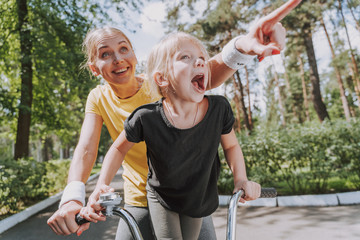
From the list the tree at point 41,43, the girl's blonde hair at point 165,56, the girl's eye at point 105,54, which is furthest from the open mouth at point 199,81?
the tree at point 41,43

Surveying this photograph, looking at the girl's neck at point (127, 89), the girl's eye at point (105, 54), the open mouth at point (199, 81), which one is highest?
the girl's eye at point (105, 54)

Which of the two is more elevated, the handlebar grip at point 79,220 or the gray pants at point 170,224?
the handlebar grip at point 79,220

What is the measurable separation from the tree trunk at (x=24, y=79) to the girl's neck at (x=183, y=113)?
29.1 feet

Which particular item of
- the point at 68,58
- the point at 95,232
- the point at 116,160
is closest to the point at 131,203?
the point at 116,160

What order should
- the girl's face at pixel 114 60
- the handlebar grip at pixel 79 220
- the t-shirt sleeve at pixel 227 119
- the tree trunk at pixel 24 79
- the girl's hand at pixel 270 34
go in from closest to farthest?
the girl's hand at pixel 270 34
the handlebar grip at pixel 79 220
the t-shirt sleeve at pixel 227 119
the girl's face at pixel 114 60
the tree trunk at pixel 24 79

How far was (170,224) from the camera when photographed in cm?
133

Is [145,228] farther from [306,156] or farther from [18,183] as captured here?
[18,183]

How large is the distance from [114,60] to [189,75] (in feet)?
1.86

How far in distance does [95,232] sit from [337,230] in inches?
162

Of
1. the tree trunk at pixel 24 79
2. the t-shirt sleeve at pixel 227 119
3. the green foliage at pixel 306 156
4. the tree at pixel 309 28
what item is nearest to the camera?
the t-shirt sleeve at pixel 227 119

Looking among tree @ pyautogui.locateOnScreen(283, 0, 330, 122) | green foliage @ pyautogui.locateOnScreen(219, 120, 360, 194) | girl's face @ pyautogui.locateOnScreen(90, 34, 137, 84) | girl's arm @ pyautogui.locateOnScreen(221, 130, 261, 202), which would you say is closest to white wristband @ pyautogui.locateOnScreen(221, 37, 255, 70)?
girl's arm @ pyautogui.locateOnScreen(221, 130, 261, 202)

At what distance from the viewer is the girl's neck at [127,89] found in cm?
172

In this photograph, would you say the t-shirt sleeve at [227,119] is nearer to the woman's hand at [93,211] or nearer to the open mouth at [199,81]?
the open mouth at [199,81]

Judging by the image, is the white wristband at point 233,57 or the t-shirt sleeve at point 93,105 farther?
the t-shirt sleeve at point 93,105
